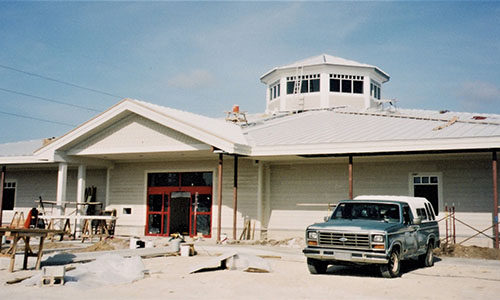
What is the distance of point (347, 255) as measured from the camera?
37.7 ft

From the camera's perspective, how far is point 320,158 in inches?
868

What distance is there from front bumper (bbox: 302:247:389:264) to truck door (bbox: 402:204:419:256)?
122 centimetres

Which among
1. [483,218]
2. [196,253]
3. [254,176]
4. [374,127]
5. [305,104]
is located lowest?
[196,253]

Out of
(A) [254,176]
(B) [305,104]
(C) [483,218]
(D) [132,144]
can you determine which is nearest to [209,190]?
(A) [254,176]

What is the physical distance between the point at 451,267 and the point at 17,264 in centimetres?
1121

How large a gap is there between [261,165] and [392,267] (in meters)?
11.4

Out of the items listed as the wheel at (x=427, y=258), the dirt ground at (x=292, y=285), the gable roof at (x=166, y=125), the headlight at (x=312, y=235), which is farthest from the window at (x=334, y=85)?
the headlight at (x=312, y=235)

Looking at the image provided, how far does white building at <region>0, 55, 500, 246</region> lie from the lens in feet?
63.9

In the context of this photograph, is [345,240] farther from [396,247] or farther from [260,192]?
[260,192]

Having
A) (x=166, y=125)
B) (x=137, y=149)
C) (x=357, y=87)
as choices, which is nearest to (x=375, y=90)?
(x=357, y=87)

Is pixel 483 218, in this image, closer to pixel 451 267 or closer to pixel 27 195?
pixel 451 267

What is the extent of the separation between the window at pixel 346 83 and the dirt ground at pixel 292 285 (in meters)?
17.3

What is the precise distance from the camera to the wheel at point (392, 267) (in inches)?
453

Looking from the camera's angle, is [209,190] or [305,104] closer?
[209,190]
